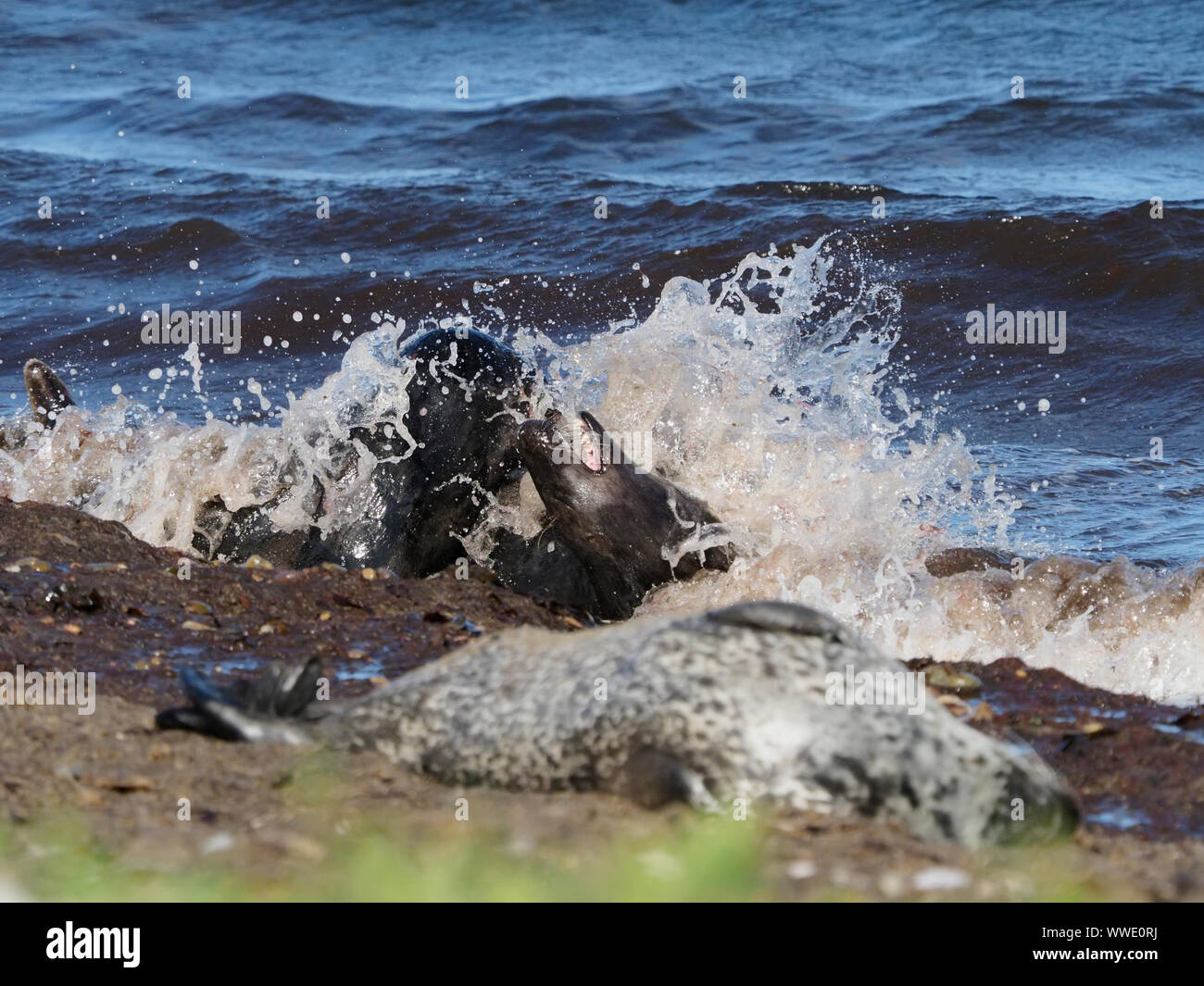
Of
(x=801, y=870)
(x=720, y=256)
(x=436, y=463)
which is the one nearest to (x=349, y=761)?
(x=801, y=870)

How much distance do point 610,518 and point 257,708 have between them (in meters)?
2.41

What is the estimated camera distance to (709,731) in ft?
10.9

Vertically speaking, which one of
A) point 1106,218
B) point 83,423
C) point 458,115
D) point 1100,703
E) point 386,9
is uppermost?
point 386,9

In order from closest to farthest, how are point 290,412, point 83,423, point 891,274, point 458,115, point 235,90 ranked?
1. point 290,412
2. point 83,423
3. point 891,274
4. point 458,115
5. point 235,90

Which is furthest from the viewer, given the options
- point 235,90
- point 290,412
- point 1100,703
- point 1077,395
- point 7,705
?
point 235,90

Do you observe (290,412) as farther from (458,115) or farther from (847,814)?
(458,115)

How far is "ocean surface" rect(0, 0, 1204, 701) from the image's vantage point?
22.7ft

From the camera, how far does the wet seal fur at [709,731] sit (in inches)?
130

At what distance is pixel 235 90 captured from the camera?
58.3 ft

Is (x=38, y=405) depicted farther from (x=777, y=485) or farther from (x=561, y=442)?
(x=777, y=485)

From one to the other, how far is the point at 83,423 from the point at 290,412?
132cm

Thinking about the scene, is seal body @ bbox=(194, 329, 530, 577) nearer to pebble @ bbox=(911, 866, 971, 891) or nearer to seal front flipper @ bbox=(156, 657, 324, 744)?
seal front flipper @ bbox=(156, 657, 324, 744)

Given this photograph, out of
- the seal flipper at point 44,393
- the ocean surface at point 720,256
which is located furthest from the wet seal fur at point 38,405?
the ocean surface at point 720,256
